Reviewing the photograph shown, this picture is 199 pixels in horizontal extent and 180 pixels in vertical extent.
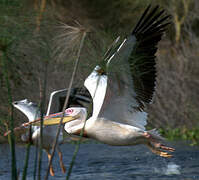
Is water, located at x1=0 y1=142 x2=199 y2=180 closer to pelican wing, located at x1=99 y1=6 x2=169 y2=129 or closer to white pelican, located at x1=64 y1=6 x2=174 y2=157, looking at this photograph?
white pelican, located at x1=64 y1=6 x2=174 y2=157

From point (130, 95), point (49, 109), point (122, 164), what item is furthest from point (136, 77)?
point (122, 164)

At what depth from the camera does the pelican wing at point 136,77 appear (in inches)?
198

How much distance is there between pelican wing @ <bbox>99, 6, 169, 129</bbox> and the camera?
198 inches

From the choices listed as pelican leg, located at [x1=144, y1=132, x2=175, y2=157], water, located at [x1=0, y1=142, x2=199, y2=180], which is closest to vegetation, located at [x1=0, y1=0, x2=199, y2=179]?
water, located at [x1=0, y1=142, x2=199, y2=180]

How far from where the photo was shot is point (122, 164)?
22.5 ft

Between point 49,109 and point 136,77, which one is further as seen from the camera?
point 49,109

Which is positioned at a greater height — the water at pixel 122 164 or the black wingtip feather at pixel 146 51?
the black wingtip feather at pixel 146 51

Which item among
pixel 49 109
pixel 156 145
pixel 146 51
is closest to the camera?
pixel 146 51

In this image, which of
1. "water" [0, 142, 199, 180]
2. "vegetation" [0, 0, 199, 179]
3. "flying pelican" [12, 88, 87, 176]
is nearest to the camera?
"vegetation" [0, 0, 199, 179]

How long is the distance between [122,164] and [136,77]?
1.89 m

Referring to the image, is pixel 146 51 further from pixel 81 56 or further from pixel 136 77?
pixel 81 56

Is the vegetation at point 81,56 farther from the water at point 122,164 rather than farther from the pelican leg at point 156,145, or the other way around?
the pelican leg at point 156,145

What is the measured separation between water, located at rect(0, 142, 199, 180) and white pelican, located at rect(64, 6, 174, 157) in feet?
1.97

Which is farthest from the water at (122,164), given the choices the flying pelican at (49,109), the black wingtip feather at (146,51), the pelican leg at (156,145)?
the black wingtip feather at (146,51)
